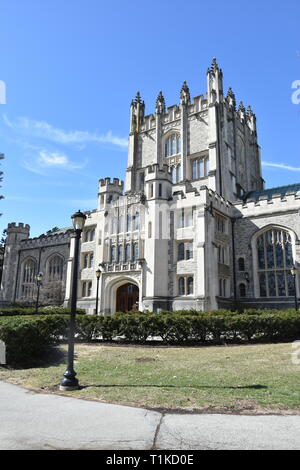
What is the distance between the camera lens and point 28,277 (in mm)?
42875

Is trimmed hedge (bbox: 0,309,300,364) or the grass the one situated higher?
trimmed hedge (bbox: 0,309,300,364)

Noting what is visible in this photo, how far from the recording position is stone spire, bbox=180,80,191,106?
3656 cm

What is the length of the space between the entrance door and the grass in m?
14.7

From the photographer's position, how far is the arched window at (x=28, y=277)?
42.1 m

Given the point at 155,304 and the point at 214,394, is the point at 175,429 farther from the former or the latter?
the point at 155,304

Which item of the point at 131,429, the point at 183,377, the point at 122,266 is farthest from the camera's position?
the point at 122,266

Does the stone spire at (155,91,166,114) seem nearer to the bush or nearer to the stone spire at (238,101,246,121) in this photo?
the stone spire at (238,101,246,121)

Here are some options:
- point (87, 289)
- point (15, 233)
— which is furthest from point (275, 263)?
point (15, 233)

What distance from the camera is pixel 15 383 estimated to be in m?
8.12

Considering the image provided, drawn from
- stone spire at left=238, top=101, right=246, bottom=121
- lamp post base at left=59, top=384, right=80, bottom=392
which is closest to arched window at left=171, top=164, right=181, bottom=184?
stone spire at left=238, top=101, right=246, bottom=121

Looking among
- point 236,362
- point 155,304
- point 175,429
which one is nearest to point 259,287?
point 155,304

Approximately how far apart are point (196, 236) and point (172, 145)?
15.1 m

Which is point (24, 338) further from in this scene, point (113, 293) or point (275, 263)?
point (275, 263)

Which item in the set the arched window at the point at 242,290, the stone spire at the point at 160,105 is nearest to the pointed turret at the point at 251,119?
the stone spire at the point at 160,105
